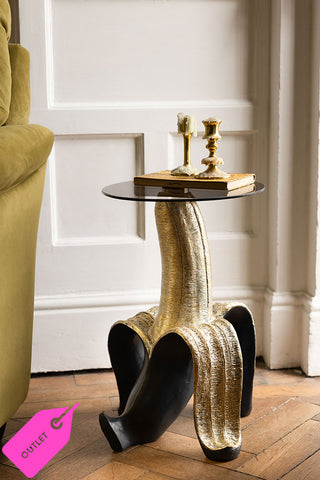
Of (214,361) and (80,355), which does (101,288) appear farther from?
(214,361)

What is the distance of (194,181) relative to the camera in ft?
4.13

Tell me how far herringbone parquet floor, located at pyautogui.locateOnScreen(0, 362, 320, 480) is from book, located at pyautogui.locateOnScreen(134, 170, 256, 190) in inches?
23.0

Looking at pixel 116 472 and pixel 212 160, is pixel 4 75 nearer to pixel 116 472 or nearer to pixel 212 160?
pixel 212 160

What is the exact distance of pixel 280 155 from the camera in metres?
1.73

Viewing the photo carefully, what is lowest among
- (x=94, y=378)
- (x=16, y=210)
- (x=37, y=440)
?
(x=94, y=378)

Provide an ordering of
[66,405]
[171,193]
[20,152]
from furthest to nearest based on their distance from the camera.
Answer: [66,405] → [171,193] → [20,152]

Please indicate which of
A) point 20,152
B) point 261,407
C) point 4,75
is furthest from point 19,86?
point 261,407

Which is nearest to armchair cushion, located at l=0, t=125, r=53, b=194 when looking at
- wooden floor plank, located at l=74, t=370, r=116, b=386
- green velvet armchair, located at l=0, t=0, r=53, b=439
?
green velvet armchair, located at l=0, t=0, r=53, b=439

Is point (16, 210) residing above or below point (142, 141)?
below

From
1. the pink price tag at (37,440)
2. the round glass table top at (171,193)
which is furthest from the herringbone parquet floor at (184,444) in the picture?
the round glass table top at (171,193)

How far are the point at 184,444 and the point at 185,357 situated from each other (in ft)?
0.74

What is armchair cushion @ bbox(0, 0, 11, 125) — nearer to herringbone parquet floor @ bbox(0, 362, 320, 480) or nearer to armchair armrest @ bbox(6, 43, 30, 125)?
armchair armrest @ bbox(6, 43, 30, 125)

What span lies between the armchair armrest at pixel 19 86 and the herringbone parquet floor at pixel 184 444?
734 mm

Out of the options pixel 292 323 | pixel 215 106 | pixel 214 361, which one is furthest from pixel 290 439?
pixel 215 106
